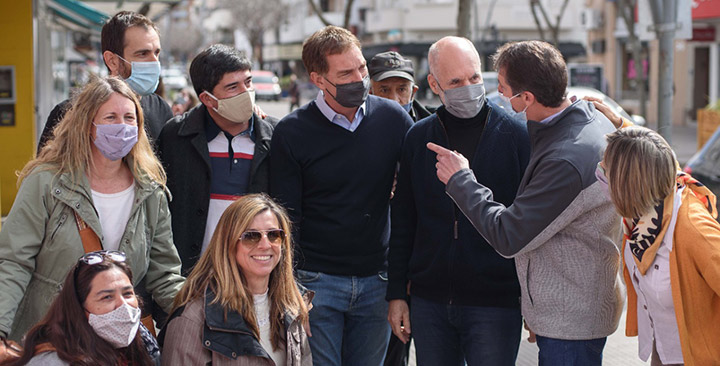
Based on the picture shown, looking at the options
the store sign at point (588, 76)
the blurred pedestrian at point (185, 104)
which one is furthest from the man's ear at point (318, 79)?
the store sign at point (588, 76)

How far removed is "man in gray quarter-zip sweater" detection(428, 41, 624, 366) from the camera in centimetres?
350

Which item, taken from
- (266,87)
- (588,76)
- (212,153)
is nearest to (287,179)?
(212,153)

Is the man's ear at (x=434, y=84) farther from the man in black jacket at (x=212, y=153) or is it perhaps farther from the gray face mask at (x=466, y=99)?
the man in black jacket at (x=212, y=153)

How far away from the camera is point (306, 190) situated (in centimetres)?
432

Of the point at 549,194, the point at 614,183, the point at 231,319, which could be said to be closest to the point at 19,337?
the point at 231,319

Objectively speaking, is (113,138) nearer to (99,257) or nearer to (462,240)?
(99,257)

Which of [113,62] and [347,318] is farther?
[113,62]

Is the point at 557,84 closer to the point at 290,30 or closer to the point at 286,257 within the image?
the point at 286,257

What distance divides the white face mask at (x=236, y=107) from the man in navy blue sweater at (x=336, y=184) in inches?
9.7

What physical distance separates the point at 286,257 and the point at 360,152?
2.22 feet

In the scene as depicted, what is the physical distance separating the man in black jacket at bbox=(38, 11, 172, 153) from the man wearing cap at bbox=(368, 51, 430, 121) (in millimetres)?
1298

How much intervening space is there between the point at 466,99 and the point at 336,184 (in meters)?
0.75

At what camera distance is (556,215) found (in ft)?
11.5

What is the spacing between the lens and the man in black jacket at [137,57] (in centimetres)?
485
